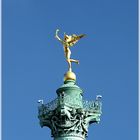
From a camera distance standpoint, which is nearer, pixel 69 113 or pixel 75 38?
pixel 69 113

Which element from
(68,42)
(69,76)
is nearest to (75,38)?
(68,42)

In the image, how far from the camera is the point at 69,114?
58.0 metres

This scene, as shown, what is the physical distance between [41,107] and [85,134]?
3.66 m

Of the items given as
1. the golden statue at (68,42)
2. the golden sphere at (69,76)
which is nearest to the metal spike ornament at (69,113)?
the golden sphere at (69,76)

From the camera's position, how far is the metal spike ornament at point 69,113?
57984mm

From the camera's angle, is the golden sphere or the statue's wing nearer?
the golden sphere

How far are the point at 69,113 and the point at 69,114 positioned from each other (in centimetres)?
11

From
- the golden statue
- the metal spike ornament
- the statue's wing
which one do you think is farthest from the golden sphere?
the statue's wing

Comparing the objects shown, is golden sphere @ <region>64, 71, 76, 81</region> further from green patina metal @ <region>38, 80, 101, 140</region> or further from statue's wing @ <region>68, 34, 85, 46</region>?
statue's wing @ <region>68, 34, 85, 46</region>

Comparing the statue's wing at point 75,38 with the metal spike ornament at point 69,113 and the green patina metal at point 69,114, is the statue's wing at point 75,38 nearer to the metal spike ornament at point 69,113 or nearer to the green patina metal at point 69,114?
the metal spike ornament at point 69,113

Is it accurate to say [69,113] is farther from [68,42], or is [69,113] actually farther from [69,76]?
[68,42]

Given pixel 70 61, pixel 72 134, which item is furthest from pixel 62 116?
pixel 70 61

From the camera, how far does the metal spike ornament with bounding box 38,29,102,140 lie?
190 ft

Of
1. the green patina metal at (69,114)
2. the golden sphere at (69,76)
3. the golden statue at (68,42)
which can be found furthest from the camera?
the golden statue at (68,42)
